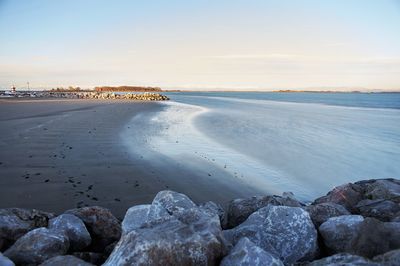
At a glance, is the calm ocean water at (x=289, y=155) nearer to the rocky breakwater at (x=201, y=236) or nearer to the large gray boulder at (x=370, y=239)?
the rocky breakwater at (x=201, y=236)

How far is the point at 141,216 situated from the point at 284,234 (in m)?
1.74

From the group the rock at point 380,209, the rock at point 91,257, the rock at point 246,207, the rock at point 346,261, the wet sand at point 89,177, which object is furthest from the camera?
the wet sand at point 89,177

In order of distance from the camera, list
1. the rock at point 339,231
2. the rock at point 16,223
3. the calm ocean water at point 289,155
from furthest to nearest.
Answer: the calm ocean water at point 289,155 < the rock at point 16,223 < the rock at point 339,231

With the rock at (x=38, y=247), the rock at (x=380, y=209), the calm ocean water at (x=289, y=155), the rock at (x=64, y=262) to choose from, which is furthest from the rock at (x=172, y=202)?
the calm ocean water at (x=289, y=155)

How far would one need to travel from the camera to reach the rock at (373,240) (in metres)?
3.47

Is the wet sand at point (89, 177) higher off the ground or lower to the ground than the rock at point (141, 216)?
lower

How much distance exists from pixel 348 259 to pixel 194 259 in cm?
139

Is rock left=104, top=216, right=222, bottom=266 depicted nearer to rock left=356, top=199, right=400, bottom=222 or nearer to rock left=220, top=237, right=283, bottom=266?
rock left=220, top=237, right=283, bottom=266

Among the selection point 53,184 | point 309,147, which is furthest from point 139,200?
point 309,147

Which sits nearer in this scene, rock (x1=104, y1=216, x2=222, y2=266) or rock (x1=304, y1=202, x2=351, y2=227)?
rock (x1=104, y1=216, x2=222, y2=266)

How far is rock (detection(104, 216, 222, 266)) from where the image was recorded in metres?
2.97

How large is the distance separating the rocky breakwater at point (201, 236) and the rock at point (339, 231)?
11 millimetres

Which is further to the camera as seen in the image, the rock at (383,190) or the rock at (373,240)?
the rock at (383,190)

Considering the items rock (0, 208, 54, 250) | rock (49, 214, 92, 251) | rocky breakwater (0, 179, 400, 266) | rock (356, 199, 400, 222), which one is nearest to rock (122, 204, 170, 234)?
rocky breakwater (0, 179, 400, 266)
